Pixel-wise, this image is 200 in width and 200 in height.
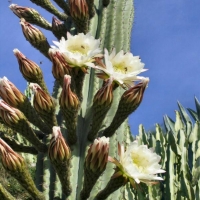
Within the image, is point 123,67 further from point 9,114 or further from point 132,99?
point 9,114

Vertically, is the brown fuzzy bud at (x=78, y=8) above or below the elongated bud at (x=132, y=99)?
above

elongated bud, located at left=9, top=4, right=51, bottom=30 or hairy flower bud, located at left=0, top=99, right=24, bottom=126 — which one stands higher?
elongated bud, located at left=9, top=4, right=51, bottom=30

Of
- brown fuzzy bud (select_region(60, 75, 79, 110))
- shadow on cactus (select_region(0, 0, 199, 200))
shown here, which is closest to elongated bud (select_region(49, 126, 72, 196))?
shadow on cactus (select_region(0, 0, 199, 200))

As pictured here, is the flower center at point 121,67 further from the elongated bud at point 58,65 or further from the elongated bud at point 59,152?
the elongated bud at point 59,152

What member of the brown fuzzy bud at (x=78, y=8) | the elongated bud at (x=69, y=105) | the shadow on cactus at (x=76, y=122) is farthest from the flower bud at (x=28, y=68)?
the brown fuzzy bud at (x=78, y=8)

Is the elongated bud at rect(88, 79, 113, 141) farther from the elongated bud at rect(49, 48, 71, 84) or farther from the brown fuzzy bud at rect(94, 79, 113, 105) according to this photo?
the elongated bud at rect(49, 48, 71, 84)

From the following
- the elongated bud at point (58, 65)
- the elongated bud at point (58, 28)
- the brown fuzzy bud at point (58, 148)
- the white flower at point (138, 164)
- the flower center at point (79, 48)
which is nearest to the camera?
the brown fuzzy bud at point (58, 148)
